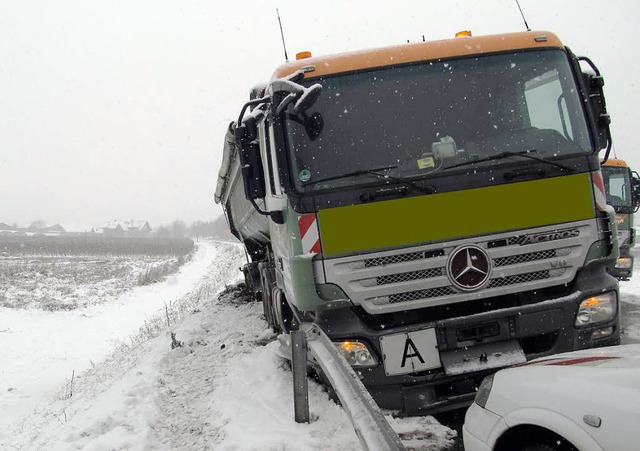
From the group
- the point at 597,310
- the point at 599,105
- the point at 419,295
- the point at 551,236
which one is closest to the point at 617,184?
the point at 599,105

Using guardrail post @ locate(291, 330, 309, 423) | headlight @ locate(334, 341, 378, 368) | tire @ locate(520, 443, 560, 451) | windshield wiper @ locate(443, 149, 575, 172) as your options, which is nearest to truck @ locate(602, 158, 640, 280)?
windshield wiper @ locate(443, 149, 575, 172)

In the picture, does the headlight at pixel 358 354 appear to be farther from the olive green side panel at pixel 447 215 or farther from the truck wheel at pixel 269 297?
the truck wheel at pixel 269 297

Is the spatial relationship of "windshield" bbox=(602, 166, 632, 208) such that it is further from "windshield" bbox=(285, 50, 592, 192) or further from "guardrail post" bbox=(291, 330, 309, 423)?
"guardrail post" bbox=(291, 330, 309, 423)

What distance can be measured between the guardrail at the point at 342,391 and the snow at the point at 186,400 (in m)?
0.33

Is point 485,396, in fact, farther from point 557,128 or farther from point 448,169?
point 557,128

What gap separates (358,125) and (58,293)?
1891 cm

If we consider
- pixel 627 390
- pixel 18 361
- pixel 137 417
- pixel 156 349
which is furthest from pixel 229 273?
pixel 627 390

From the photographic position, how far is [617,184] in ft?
37.8

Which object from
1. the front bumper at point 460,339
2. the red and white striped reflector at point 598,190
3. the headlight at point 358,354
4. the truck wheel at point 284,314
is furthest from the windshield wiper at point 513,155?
the truck wheel at point 284,314

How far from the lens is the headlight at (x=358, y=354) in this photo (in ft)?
11.8

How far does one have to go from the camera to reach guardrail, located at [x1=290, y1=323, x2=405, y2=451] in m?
2.34

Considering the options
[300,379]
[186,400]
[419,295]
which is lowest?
[186,400]

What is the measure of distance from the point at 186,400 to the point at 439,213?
338 centimetres

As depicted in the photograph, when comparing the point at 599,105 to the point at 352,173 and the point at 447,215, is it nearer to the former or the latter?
the point at 447,215
